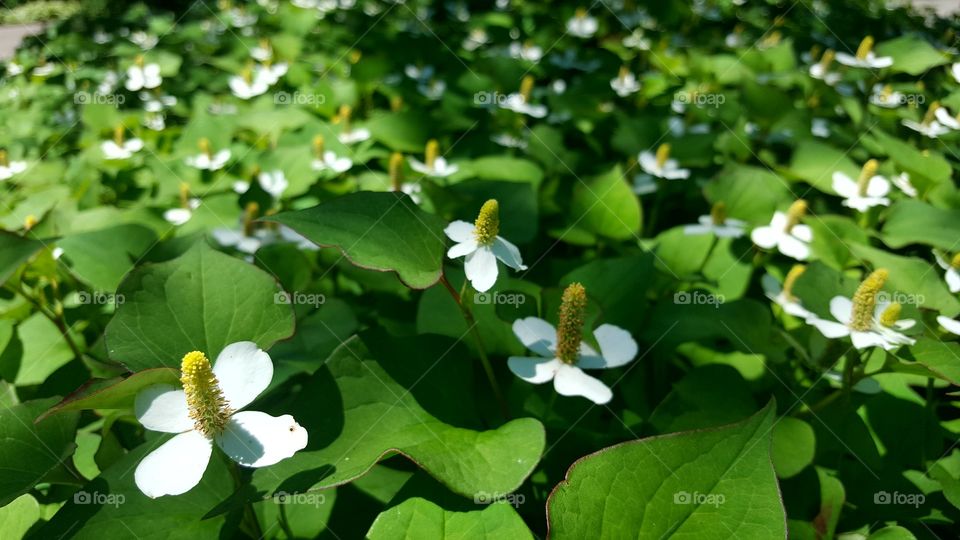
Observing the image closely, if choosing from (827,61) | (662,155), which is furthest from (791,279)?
(827,61)

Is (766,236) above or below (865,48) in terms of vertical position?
below

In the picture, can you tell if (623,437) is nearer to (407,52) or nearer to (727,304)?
(727,304)

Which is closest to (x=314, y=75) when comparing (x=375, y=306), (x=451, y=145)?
(x=451, y=145)

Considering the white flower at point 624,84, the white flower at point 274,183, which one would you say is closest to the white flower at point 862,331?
the white flower at point 274,183

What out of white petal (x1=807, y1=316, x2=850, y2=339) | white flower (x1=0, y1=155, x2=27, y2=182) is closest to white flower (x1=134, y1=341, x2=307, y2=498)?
white petal (x1=807, y1=316, x2=850, y2=339)

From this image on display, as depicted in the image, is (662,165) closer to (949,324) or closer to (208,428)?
(949,324)
